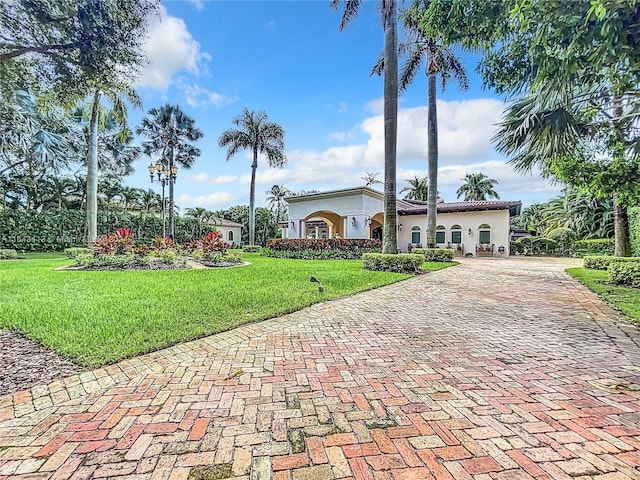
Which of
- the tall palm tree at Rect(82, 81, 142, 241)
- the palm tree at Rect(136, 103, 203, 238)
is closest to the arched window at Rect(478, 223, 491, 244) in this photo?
the tall palm tree at Rect(82, 81, 142, 241)

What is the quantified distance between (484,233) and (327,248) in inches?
462

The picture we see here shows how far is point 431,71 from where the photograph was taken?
14938 millimetres

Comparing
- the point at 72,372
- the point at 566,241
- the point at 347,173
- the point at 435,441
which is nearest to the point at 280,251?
the point at 72,372

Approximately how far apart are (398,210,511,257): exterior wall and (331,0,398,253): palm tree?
43.6 ft

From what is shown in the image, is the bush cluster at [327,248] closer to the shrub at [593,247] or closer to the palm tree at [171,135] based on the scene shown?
the palm tree at [171,135]

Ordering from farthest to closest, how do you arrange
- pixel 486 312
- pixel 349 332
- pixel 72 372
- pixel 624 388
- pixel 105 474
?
pixel 486 312 < pixel 349 332 < pixel 72 372 < pixel 624 388 < pixel 105 474

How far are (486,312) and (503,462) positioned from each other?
432 centimetres

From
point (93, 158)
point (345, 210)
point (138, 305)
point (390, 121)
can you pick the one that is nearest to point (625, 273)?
point (390, 121)

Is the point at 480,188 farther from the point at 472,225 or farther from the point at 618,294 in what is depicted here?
the point at 618,294

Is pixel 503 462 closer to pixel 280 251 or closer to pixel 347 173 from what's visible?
pixel 280 251

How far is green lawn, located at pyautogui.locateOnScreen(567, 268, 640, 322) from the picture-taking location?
18.7ft

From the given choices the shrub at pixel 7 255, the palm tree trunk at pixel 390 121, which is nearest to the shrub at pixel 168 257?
the palm tree trunk at pixel 390 121

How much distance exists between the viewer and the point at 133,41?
4.72 m

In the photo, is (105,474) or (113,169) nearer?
(105,474)
